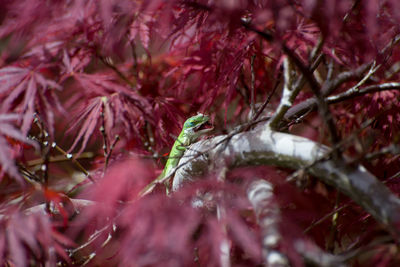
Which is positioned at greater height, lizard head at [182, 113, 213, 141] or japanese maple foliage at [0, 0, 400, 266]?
japanese maple foliage at [0, 0, 400, 266]

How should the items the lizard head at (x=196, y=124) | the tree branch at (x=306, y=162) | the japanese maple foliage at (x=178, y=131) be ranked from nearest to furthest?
the japanese maple foliage at (x=178, y=131), the tree branch at (x=306, y=162), the lizard head at (x=196, y=124)

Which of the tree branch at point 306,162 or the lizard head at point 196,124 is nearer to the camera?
the tree branch at point 306,162

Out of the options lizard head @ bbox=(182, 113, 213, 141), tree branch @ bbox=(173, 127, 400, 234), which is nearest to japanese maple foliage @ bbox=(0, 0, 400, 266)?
tree branch @ bbox=(173, 127, 400, 234)

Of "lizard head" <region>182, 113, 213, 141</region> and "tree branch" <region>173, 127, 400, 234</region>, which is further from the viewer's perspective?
"lizard head" <region>182, 113, 213, 141</region>

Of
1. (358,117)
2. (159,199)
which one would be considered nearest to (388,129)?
(358,117)

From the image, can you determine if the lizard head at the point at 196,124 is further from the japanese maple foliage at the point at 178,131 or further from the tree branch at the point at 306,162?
the tree branch at the point at 306,162

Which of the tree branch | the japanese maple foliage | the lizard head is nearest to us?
the japanese maple foliage

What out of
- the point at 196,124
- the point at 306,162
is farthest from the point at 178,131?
the point at 306,162

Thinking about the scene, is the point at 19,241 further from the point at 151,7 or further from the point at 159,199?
the point at 151,7

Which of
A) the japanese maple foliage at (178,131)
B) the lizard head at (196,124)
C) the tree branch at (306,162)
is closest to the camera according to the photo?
the japanese maple foliage at (178,131)

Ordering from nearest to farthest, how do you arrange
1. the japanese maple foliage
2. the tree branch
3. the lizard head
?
the japanese maple foliage < the tree branch < the lizard head

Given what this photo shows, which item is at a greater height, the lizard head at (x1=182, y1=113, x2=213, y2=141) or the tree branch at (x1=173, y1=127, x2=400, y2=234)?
the tree branch at (x1=173, y1=127, x2=400, y2=234)

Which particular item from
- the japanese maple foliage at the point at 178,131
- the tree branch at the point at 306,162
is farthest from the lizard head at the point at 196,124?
the tree branch at the point at 306,162

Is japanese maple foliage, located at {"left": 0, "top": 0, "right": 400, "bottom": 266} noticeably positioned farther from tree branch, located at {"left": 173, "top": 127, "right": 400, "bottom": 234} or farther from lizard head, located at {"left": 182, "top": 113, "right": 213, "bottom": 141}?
lizard head, located at {"left": 182, "top": 113, "right": 213, "bottom": 141}
